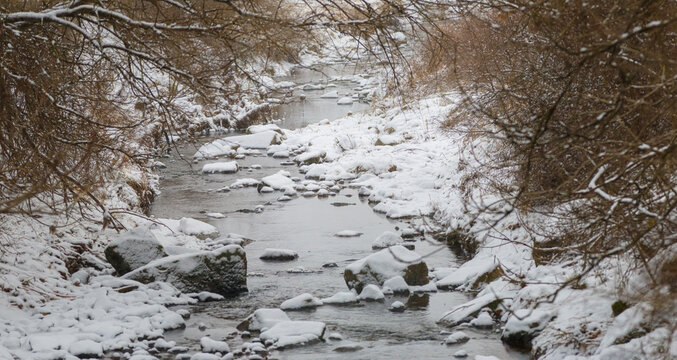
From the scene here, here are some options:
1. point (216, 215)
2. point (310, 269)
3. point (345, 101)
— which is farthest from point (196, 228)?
point (345, 101)

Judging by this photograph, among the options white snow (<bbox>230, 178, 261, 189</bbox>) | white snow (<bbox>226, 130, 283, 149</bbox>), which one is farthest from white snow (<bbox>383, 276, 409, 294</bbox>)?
white snow (<bbox>226, 130, 283, 149</bbox>)

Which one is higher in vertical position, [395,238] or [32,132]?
[32,132]

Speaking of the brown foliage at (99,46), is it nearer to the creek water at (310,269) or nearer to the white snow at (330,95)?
the creek water at (310,269)

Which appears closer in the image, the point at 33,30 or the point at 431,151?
the point at 33,30

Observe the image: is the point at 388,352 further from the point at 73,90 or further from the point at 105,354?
the point at 73,90

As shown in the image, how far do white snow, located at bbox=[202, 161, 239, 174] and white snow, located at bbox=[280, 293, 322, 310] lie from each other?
8951 mm

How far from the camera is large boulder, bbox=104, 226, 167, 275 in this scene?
372 inches

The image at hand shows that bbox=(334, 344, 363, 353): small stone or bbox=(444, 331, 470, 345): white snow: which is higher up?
bbox=(444, 331, 470, 345): white snow

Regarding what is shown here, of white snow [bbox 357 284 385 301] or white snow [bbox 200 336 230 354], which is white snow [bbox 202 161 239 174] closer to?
white snow [bbox 357 284 385 301]

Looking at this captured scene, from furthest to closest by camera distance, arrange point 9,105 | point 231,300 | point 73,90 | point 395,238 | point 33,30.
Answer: point 395,238
point 231,300
point 73,90
point 33,30
point 9,105

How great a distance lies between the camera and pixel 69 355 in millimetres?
6707

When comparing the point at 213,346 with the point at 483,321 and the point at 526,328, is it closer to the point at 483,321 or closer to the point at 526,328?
the point at 483,321

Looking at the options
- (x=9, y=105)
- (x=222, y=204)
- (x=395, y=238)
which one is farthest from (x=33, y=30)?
(x=222, y=204)

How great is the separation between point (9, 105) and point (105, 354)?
8.30 ft
